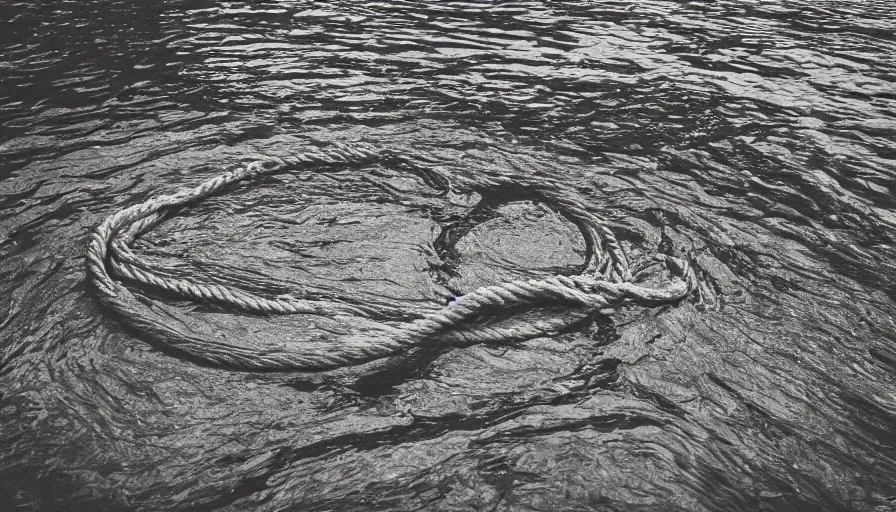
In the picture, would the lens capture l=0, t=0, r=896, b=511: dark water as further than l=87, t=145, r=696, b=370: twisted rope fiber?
No

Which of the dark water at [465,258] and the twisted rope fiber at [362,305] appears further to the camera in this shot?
the twisted rope fiber at [362,305]

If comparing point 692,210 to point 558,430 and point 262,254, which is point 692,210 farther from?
point 262,254

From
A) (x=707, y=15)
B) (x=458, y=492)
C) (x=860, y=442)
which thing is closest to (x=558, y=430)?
(x=458, y=492)

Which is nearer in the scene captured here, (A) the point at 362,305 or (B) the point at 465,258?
(A) the point at 362,305
